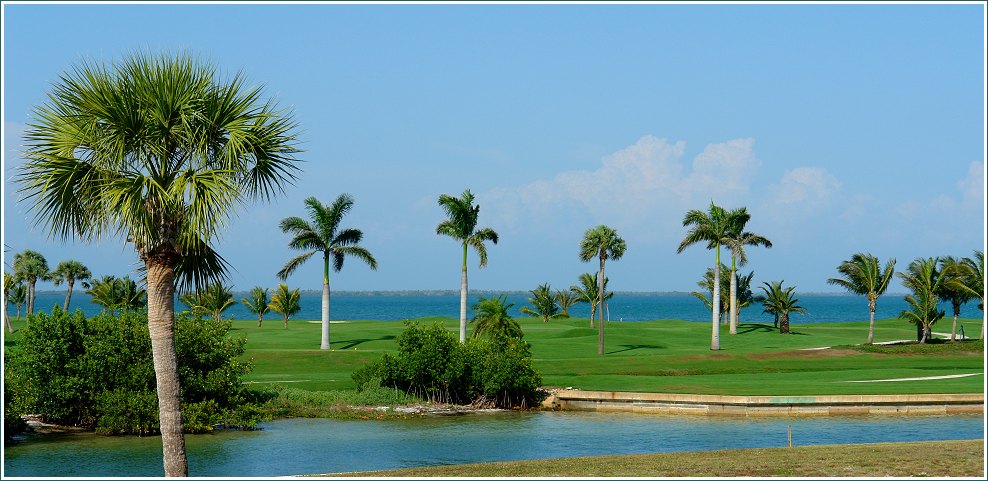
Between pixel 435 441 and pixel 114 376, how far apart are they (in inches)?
369

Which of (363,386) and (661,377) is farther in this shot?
(661,377)

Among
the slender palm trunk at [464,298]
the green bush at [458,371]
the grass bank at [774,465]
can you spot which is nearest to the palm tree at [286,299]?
the slender palm trunk at [464,298]

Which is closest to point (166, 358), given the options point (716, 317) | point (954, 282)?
point (716, 317)

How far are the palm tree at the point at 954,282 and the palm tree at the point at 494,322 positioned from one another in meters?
30.9

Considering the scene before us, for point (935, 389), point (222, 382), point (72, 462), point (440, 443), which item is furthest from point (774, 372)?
point (72, 462)

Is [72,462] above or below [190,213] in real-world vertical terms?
below

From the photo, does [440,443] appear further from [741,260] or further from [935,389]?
[741,260]

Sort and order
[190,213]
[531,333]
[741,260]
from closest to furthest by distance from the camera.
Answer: [190,213] < [741,260] < [531,333]

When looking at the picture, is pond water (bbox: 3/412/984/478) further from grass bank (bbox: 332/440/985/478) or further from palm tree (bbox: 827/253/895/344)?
palm tree (bbox: 827/253/895/344)

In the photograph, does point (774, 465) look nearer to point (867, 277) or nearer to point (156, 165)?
point (156, 165)

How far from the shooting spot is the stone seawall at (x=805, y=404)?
32.2 meters

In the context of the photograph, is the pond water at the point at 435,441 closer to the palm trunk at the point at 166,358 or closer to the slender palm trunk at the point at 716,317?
the palm trunk at the point at 166,358

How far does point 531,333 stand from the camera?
70.2m

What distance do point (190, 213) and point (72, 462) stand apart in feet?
40.6
